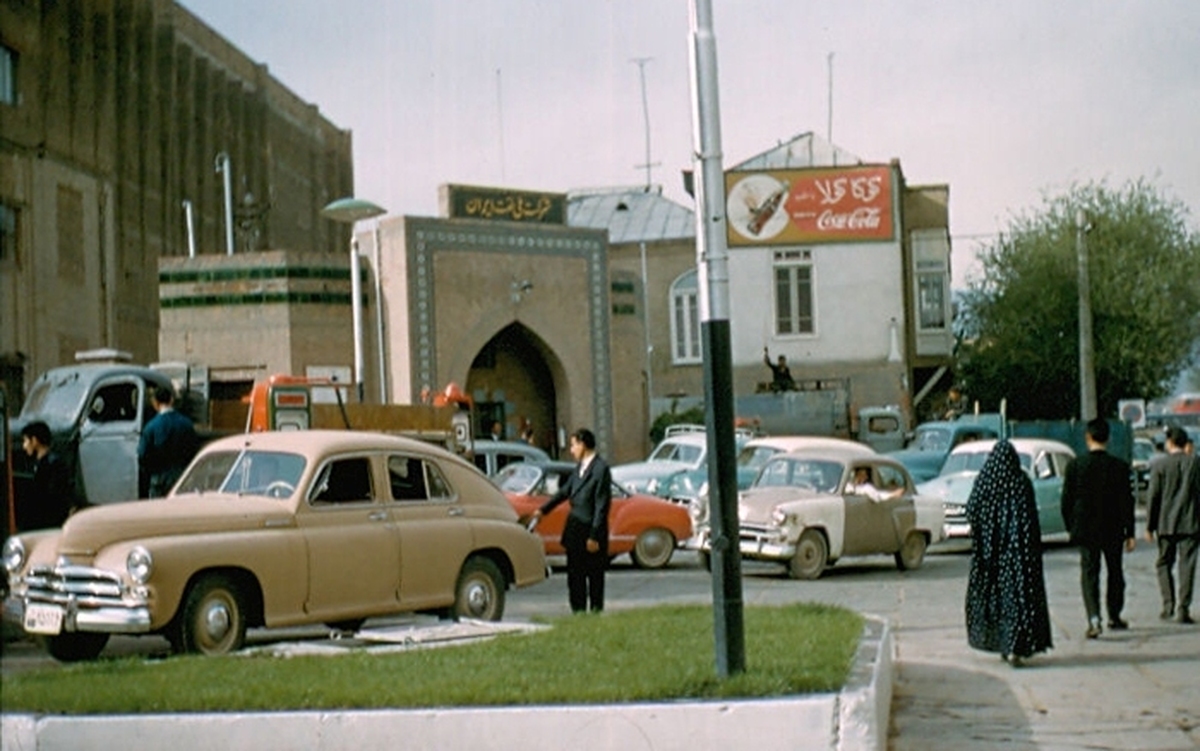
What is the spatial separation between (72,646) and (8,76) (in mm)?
25400

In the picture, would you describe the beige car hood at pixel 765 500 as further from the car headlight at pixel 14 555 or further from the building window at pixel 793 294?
the building window at pixel 793 294

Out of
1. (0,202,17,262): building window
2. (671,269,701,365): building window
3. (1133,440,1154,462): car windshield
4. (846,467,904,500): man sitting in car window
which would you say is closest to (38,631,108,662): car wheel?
(846,467,904,500): man sitting in car window

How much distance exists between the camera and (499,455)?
22922 millimetres

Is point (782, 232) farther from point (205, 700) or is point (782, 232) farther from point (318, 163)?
point (205, 700)

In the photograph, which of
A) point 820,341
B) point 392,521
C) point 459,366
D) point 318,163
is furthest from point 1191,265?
point 392,521

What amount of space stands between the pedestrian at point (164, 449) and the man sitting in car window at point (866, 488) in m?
8.75

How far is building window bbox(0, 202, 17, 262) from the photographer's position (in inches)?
1183

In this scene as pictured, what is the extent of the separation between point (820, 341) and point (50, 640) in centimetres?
4115

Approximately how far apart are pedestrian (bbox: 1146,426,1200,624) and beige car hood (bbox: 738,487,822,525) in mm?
5633

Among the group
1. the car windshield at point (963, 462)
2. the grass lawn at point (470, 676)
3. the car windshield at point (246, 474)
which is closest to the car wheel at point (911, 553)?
the car windshield at point (963, 462)

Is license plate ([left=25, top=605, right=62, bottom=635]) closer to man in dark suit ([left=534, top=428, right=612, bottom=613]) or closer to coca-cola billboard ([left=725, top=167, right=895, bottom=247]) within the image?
man in dark suit ([left=534, top=428, right=612, bottom=613])

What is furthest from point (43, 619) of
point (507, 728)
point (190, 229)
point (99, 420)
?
point (190, 229)

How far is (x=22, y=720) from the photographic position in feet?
24.4

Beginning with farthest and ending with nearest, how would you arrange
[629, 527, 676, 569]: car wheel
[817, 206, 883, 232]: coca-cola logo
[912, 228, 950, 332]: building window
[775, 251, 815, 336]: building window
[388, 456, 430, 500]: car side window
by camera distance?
[912, 228, 950, 332]: building window → [775, 251, 815, 336]: building window → [817, 206, 883, 232]: coca-cola logo → [629, 527, 676, 569]: car wheel → [388, 456, 430, 500]: car side window
